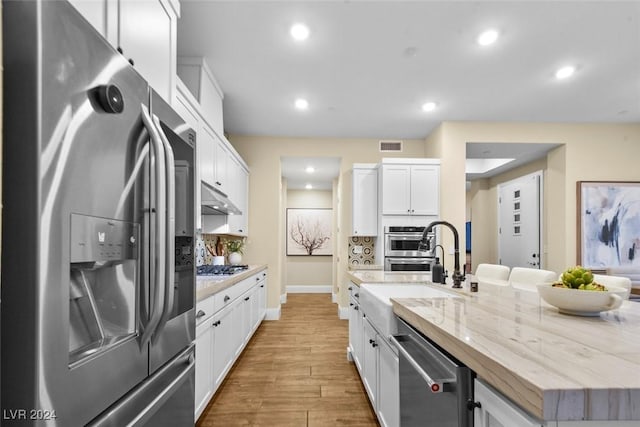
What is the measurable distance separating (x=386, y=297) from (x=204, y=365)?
1.20 meters

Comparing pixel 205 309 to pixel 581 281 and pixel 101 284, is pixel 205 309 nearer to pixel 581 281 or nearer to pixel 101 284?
pixel 101 284

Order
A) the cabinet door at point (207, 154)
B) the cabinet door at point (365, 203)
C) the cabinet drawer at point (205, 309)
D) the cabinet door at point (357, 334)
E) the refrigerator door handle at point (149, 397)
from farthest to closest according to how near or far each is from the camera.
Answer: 1. the cabinet door at point (365, 203)
2. the cabinet door at point (207, 154)
3. the cabinet door at point (357, 334)
4. the cabinet drawer at point (205, 309)
5. the refrigerator door handle at point (149, 397)

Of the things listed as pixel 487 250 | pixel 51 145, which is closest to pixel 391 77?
pixel 51 145

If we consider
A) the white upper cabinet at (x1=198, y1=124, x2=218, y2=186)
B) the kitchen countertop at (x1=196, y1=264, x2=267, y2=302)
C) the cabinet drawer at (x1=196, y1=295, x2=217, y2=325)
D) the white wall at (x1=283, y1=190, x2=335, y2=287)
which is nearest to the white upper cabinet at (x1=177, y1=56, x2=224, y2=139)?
the white upper cabinet at (x1=198, y1=124, x2=218, y2=186)

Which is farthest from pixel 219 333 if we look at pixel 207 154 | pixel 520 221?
pixel 520 221

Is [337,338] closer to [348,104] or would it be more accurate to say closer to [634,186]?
[348,104]

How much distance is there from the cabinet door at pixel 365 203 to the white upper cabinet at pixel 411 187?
→ 1.08 ft

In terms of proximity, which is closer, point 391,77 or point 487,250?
point 391,77

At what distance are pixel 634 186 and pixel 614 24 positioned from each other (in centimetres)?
304

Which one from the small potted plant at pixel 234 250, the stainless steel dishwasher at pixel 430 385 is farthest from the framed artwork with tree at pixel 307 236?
the stainless steel dishwasher at pixel 430 385

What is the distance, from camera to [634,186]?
14.9ft

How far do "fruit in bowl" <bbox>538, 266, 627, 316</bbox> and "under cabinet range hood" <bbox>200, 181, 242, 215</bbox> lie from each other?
2.52m

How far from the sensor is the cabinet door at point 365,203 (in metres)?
4.97

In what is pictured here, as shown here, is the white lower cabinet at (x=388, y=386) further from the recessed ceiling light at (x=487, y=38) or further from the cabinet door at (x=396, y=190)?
the cabinet door at (x=396, y=190)
